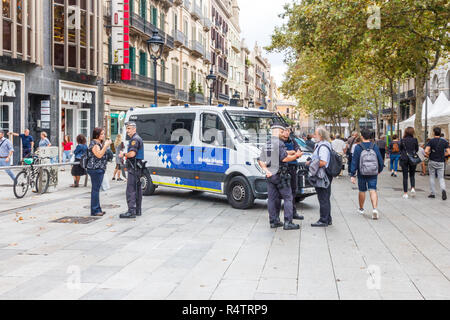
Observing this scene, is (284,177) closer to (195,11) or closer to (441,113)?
(441,113)

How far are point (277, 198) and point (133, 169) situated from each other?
2905mm

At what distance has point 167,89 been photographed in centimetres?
3656

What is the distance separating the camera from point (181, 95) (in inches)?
1626

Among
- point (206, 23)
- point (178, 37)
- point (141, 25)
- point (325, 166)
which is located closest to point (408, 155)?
point (325, 166)

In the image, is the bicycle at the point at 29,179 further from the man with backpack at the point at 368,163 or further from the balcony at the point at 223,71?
the balcony at the point at 223,71

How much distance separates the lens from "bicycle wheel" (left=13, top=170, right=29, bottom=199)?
40.4ft

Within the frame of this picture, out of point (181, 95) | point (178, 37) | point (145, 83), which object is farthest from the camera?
point (181, 95)

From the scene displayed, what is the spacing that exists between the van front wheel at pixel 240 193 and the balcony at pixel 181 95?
29.7 m

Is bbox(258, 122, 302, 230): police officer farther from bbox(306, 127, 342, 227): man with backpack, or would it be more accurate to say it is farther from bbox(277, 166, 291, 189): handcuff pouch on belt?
bbox(306, 127, 342, 227): man with backpack

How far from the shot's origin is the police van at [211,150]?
35.2 feet
